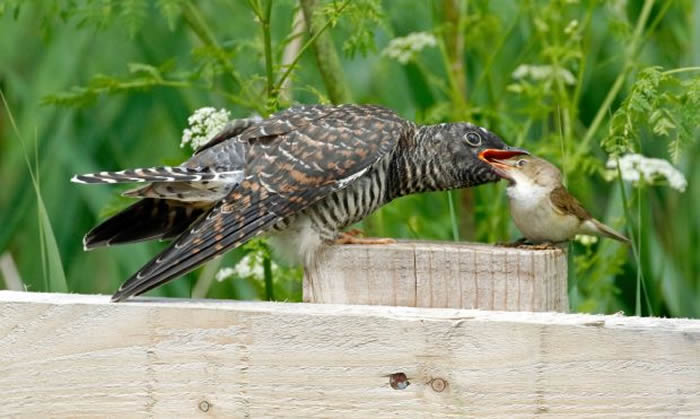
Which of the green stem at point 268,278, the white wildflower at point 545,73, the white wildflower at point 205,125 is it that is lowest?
the green stem at point 268,278

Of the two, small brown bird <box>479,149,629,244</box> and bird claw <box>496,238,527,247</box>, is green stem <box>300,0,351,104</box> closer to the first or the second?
small brown bird <box>479,149,629,244</box>

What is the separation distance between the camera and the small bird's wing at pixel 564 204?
2.26 meters

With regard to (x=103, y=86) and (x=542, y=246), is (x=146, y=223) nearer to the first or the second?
(x=103, y=86)

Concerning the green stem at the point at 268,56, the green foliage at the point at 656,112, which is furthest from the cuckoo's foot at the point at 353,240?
the green foliage at the point at 656,112

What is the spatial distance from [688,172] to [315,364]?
2173 millimetres

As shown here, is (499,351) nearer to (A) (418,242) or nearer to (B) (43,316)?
(A) (418,242)

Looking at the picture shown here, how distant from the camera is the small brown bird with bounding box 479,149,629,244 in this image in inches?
88.4

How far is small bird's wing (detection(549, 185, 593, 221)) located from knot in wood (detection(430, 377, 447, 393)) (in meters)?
0.57

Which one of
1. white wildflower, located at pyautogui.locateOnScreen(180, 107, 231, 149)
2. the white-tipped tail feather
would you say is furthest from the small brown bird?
white wildflower, located at pyautogui.locateOnScreen(180, 107, 231, 149)

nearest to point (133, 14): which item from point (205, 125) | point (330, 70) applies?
point (205, 125)

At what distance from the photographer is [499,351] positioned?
1796 mm

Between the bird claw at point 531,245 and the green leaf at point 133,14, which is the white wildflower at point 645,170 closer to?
the bird claw at point 531,245

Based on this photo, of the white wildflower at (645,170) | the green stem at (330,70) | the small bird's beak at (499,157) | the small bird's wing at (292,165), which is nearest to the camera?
the small bird's wing at (292,165)

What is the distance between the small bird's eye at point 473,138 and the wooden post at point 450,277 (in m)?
0.59
